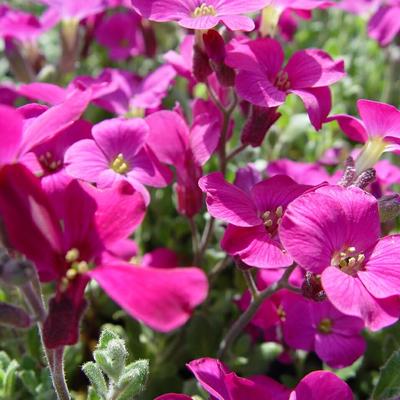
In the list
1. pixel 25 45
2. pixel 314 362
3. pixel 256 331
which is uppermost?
pixel 25 45

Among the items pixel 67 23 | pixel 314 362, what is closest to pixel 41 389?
pixel 314 362

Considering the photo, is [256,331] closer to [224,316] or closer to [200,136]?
[224,316]

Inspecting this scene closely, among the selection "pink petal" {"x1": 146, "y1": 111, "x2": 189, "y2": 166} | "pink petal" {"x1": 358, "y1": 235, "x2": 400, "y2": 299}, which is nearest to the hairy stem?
"pink petal" {"x1": 358, "y1": 235, "x2": 400, "y2": 299}

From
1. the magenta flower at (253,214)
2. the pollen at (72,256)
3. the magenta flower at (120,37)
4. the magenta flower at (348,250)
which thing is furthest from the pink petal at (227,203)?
the magenta flower at (120,37)

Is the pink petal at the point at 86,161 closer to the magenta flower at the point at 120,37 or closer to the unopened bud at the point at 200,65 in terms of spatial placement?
the unopened bud at the point at 200,65

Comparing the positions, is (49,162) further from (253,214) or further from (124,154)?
(253,214)

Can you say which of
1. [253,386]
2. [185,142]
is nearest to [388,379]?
[253,386]

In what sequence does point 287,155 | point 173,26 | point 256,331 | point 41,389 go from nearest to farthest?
point 41,389, point 256,331, point 287,155, point 173,26
